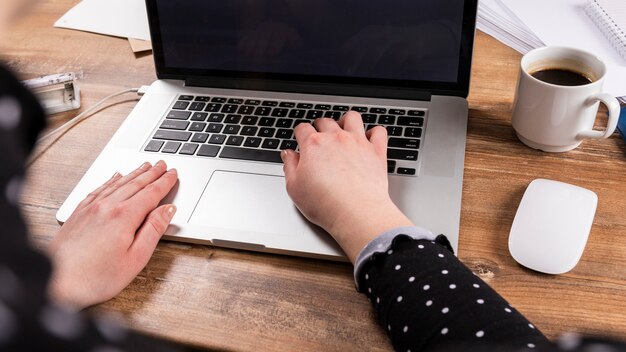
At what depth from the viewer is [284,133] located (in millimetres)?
841

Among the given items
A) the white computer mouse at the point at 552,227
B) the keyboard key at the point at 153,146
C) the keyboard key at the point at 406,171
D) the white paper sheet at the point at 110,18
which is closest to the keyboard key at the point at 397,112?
the keyboard key at the point at 406,171

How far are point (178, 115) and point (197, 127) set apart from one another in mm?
46

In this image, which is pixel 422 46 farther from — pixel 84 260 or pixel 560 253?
pixel 84 260

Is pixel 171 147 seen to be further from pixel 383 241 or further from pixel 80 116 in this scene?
pixel 383 241

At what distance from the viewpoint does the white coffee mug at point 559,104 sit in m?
0.75

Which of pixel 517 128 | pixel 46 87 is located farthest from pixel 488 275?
pixel 46 87

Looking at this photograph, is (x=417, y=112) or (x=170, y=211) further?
(x=417, y=112)

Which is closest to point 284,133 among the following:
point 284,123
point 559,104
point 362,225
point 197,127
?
point 284,123

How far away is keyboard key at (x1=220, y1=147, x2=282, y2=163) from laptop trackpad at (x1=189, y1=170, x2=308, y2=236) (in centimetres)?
3

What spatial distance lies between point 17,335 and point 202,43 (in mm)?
732

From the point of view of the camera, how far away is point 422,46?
834 millimetres

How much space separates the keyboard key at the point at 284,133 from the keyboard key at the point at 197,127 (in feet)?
0.36

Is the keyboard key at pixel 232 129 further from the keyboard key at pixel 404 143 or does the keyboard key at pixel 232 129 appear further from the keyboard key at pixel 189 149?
the keyboard key at pixel 404 143

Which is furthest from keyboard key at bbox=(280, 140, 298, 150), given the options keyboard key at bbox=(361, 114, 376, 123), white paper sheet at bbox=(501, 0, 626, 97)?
white paper sheet at bbox=(501, 0, 626, 97)
